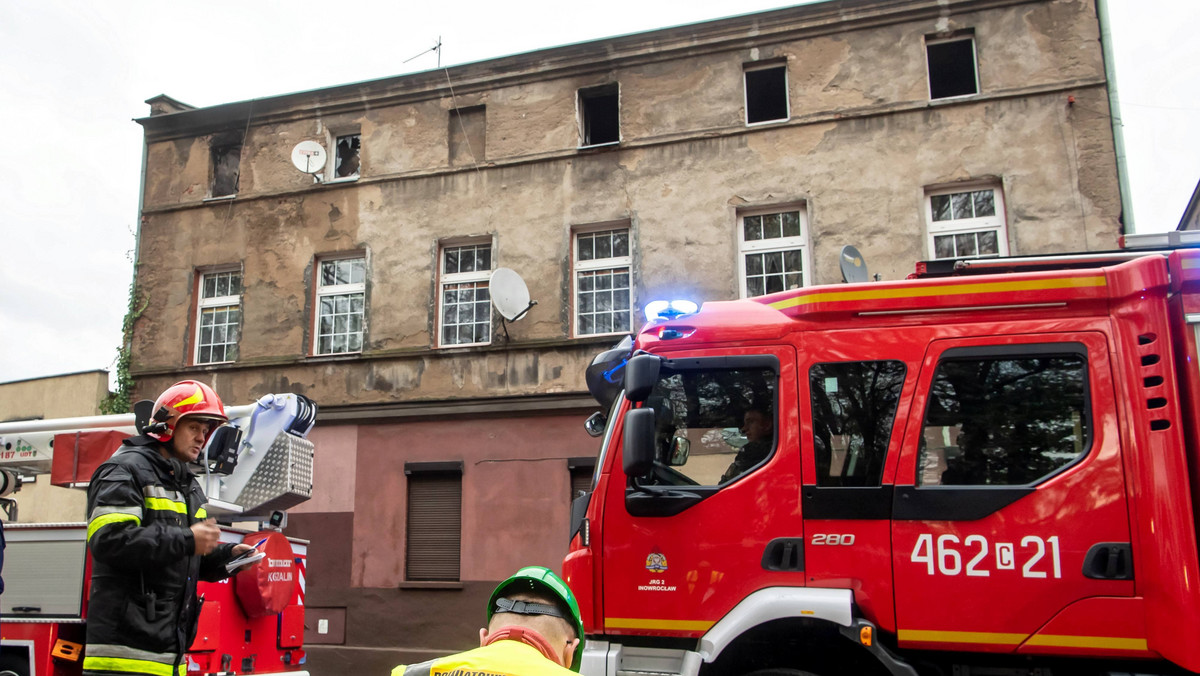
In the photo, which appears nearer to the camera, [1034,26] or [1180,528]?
[1180,528]

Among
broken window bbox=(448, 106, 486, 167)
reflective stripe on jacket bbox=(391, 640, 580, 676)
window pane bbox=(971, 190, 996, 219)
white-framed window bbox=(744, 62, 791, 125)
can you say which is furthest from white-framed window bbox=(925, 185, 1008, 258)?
reflective stripe on jacket bbox=(391, 640, 580, 676)

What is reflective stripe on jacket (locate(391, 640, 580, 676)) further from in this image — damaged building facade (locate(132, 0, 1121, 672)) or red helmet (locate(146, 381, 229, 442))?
damaged building facade (locate(132, 0, 1121, 672))

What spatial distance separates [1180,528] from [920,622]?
123 centimetres

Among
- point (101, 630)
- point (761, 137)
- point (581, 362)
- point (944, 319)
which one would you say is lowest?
point (101, 630)

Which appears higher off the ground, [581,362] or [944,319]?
[581,362]

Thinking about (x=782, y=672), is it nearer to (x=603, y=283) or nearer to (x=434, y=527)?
(x=434, y=527)

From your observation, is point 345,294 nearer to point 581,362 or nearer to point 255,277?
point 255,277

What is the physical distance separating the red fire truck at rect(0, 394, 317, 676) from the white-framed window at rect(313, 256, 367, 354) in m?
6.96

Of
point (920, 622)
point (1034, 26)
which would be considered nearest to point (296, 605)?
point (920, 622)

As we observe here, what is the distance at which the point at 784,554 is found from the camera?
487 centimetres

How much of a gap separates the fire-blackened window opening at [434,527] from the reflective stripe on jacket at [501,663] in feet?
37.9

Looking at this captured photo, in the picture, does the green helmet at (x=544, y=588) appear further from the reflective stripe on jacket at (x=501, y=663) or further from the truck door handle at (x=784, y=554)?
the truck door handle at (x=784, y=554)

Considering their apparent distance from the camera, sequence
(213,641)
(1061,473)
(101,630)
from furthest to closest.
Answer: (213,641) < (1061,473) < (101,630)

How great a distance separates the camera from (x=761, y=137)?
13.7 m
